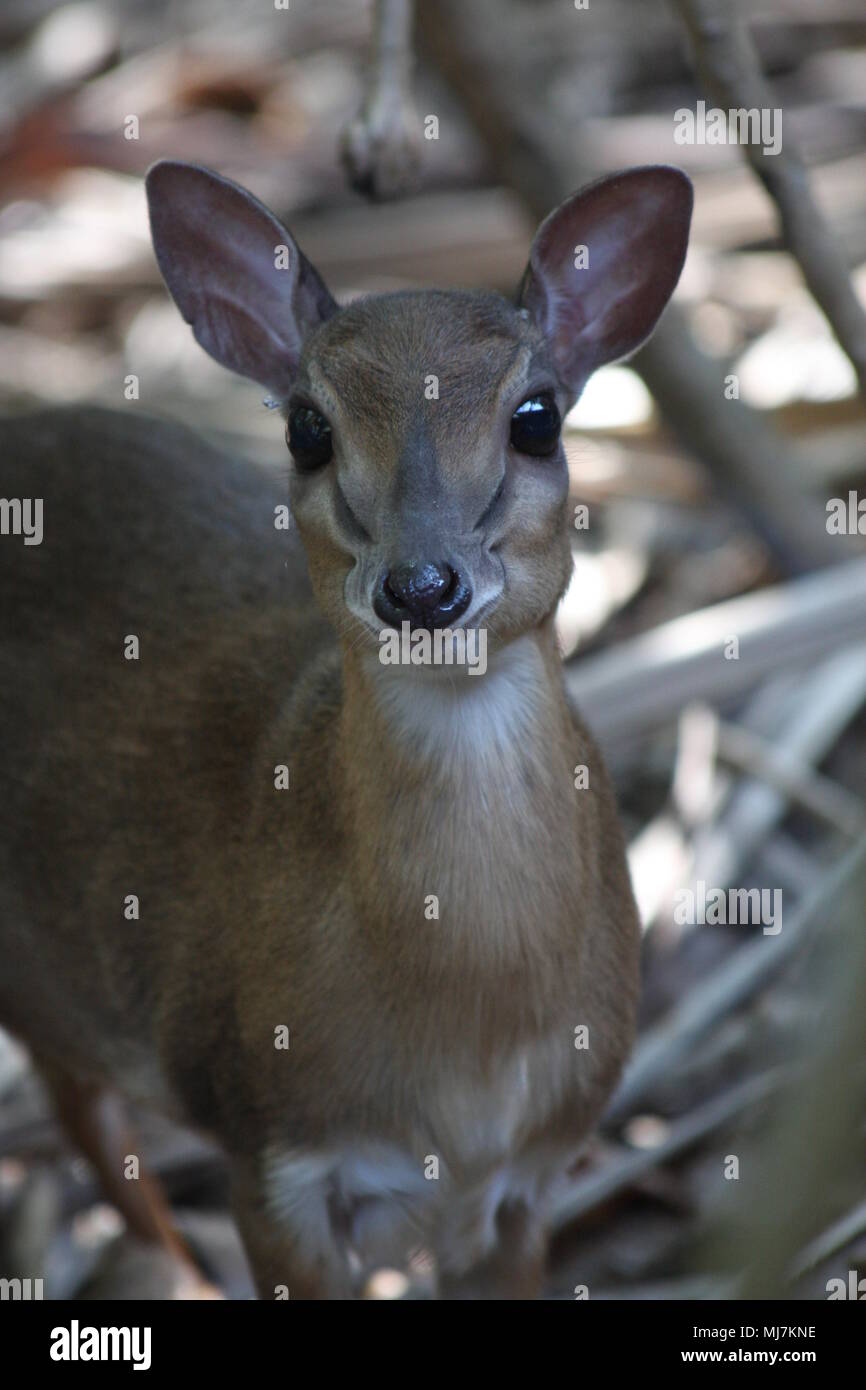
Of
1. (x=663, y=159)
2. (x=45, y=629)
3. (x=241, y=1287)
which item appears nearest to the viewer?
(x=45, y=629)

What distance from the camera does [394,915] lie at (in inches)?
147

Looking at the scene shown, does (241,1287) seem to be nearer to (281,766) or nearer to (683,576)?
(281,766)

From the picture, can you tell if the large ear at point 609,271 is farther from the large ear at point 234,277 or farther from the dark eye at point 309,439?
the dark eye at point 309,439

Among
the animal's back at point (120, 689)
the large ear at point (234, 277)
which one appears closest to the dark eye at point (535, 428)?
the large ear at point (234, 277)

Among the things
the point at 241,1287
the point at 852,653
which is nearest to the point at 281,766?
the point at 241,1287

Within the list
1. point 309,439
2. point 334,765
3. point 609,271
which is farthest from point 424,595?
point 609,271

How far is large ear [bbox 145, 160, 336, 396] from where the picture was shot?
13.3 ft

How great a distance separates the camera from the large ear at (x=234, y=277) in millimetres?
4051

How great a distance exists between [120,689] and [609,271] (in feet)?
5.06

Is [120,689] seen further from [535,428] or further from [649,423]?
[649,423]

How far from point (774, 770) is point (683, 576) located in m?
1.34

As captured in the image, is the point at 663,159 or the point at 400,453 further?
the point at 663,159

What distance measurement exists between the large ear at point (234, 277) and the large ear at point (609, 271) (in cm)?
49
